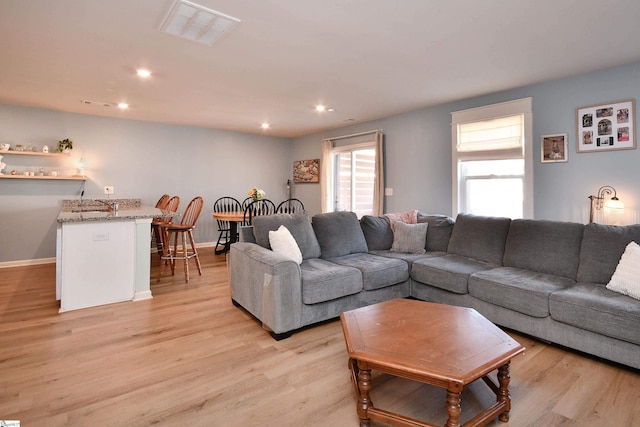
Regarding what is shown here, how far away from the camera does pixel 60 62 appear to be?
3.11 metres

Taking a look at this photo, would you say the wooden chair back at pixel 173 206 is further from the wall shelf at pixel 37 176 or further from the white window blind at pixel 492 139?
the white window blind at pixel 492 139

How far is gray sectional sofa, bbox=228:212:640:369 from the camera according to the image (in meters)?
2.30

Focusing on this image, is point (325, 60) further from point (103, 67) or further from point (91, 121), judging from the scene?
point (91, 121)

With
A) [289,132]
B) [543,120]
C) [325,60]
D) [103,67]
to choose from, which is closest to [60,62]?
[103,67]

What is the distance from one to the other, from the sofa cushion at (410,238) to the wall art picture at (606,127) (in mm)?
1789

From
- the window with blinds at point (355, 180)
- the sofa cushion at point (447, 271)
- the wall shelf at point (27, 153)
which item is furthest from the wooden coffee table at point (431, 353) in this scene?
the wall shelf at point (27, 153)

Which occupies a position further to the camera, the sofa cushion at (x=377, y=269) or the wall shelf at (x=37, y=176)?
the wall shelf at (x=37, y=176)

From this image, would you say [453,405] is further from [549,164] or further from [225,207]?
[225,207]

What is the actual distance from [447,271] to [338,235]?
3.81 ft

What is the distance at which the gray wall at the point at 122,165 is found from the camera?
194 inches

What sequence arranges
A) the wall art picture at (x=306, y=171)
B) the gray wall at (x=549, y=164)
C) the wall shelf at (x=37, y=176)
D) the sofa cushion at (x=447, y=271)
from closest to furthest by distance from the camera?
the sofa cushion at (x=447, y=271)
the gray wall at (x=549, y=164)
the wall shelf at (x=37, y=176)
the wall art picture at (x=306, y=171)

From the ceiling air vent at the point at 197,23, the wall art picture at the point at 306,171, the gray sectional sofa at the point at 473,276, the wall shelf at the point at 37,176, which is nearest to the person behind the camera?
the ceiling air vent at the point at 197,23

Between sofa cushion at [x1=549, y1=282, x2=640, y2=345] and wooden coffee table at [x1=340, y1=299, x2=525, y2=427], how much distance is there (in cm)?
79

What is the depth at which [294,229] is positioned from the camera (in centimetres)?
337
